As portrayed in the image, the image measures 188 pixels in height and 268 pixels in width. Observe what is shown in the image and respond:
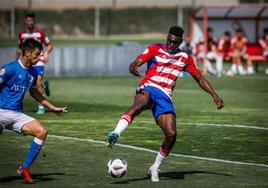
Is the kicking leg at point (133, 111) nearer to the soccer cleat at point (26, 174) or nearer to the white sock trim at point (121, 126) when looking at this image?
the white sock trim at point (121, 126)

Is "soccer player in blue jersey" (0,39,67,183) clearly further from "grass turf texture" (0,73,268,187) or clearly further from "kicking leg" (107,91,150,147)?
"kicking leg" (107,91,150,147)

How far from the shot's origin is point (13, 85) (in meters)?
12.7

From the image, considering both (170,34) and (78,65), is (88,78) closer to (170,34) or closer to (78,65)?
(78,65)

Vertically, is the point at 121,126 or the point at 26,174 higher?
the point at 121,126

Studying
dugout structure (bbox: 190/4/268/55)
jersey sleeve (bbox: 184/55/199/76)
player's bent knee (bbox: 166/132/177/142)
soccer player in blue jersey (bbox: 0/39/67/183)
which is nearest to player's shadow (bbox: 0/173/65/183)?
soccer player in blue jersey (bbox: 0/39/67/183)

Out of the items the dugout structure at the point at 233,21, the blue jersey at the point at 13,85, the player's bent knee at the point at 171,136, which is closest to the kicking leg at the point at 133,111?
the player's bent knee at the point at 171,136

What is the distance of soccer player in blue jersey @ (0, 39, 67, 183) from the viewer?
492 inches

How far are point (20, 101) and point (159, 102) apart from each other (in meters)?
2.01

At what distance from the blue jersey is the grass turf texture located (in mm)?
1075

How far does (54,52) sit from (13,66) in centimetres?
2339

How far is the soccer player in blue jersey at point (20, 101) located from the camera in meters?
12.5

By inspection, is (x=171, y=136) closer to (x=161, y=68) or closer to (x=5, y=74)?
(x=161, y=68)

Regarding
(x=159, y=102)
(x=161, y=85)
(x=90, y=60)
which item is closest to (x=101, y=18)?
(x=90, y=60)

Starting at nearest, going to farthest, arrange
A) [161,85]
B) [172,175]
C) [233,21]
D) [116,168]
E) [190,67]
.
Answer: [116,168] < [161,85] < [172,175] < [190,67] < [233,21]
